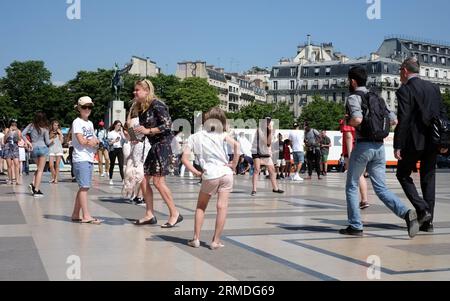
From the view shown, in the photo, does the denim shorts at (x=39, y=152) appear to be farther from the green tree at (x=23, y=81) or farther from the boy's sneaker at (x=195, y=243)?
the green tree at (x=23, y=81)

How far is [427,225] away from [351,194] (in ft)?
3.46

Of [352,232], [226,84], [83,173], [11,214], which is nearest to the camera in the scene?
[352,232]

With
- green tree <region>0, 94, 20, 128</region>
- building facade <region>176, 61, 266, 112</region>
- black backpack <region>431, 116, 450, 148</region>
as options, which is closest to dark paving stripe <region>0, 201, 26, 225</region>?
black backpack <region>431, 116, 450, 148</region>

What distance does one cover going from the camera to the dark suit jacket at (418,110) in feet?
25.7

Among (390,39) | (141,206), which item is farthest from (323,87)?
(141,206)

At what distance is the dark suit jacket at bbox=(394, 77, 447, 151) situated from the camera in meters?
7.84

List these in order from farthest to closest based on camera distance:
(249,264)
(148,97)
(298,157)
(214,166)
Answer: (298,157) → (148,97) → (214,166) → (249,264)

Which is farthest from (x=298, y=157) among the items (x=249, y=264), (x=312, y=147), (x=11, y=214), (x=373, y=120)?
(x=249, y=264)

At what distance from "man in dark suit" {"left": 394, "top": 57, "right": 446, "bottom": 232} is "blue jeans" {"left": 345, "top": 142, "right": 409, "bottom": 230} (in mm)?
224

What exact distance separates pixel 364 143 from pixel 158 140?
2685mm

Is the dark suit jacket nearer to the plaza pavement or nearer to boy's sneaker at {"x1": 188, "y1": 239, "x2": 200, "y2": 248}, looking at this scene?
the plaza pavement

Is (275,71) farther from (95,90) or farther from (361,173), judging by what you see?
(361,173)

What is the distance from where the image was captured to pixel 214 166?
679 centimetres

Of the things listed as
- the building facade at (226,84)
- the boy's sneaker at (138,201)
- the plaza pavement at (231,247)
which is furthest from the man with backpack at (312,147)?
the building facade at (226,84)
